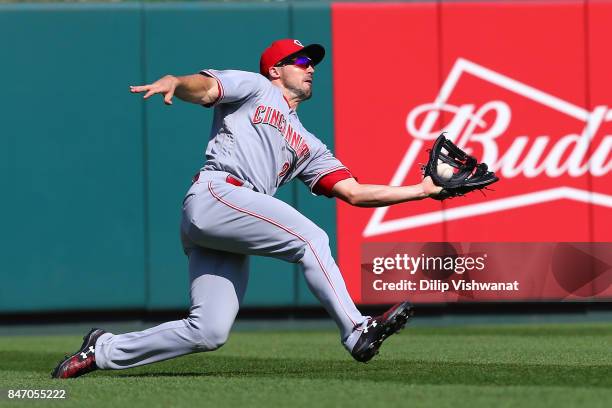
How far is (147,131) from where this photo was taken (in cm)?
1033

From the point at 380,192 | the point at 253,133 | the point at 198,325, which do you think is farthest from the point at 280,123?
the point at 198,325

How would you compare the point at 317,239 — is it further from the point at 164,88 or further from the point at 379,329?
the point at 164,88

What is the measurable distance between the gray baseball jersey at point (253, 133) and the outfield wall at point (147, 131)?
4613mm

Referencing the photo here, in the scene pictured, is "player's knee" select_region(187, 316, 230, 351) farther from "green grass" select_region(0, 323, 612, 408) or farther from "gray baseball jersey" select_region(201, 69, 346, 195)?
"gray baseball jersey" select_region(201, 69, 346, 195)

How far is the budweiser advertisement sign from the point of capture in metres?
10.4

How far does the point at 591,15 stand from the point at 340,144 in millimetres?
2392

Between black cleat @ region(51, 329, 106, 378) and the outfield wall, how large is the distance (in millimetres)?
4669

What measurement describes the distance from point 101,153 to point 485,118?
3258mm

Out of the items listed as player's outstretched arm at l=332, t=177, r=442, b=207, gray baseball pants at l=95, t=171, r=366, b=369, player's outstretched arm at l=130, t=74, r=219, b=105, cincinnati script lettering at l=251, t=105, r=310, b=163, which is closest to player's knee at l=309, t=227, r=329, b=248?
gray baseball pants at l=95, t=171, r=366, b=369

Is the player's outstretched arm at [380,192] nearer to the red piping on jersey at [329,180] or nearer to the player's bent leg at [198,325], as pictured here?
the red piping on jersey at [329,180]

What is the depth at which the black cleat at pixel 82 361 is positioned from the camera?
5.57 meters

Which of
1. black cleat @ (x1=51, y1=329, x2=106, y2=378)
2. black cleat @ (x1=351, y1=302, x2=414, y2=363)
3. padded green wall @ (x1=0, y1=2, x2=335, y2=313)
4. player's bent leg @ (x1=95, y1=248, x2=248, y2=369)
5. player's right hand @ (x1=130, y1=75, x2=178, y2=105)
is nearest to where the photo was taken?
player's right hand @ (x1=130, y1=75, x2=178, y2=105)

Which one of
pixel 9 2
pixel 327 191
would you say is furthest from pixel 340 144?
pixel 327 191

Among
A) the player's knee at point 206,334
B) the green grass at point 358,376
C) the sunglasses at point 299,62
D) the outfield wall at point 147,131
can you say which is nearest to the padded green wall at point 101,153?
the outfield wall at point 147,131
